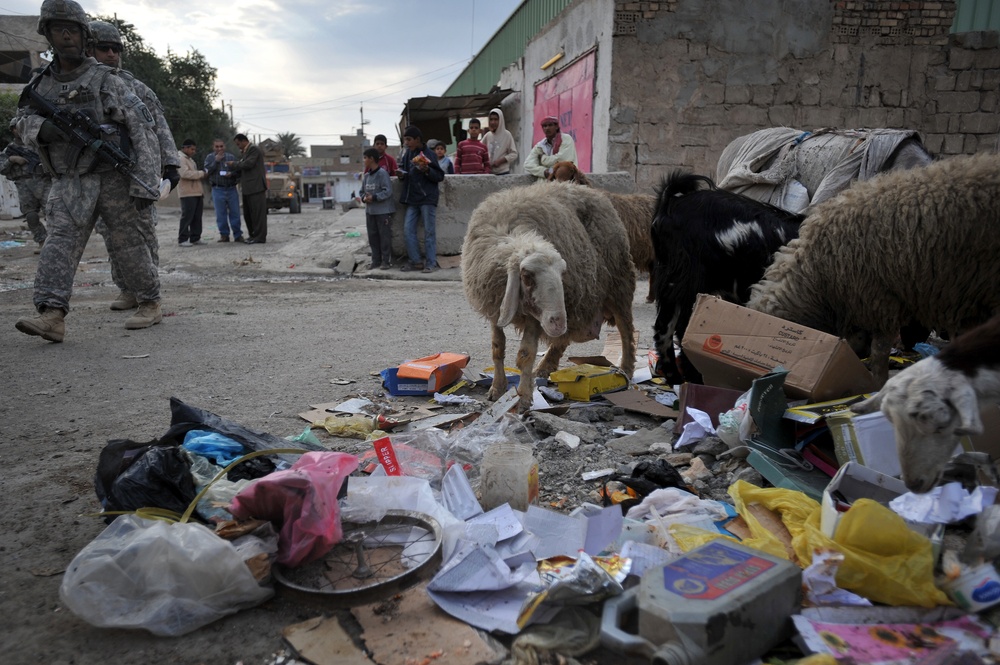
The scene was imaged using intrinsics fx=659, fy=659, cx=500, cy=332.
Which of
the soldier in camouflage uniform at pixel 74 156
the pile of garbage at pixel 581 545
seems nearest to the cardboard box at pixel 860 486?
the pile of garbage at pixel 581 545

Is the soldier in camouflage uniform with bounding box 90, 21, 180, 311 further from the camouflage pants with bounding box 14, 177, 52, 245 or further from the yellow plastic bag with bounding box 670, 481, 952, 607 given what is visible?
the yellow plastic bag with bounding box 670, 481, 952, 607

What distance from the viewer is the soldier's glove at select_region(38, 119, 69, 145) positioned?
504 cm

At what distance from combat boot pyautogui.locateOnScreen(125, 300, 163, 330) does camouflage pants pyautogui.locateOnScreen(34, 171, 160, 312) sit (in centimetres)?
46

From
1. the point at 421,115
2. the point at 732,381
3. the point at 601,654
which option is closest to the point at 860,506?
the point at 601,654

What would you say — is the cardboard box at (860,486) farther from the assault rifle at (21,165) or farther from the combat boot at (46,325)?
the assault rifle at (21,165)

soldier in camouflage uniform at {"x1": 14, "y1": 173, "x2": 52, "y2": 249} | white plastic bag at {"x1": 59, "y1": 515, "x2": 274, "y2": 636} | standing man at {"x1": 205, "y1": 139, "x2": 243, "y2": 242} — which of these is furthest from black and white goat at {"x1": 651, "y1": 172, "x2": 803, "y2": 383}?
standing man at {"x1": 205, "y1": 139, "x2": 243, "y2": 242}

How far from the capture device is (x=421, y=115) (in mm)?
17359

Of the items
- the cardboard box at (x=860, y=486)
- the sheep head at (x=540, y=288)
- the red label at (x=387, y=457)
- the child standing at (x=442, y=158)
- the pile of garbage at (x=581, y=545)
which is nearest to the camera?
the pile of garbage at (x=581, y=545)

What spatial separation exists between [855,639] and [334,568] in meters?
1.57

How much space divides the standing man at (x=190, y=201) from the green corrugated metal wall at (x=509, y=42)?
8.08 metres

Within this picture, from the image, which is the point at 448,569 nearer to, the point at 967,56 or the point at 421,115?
the point at 967,56

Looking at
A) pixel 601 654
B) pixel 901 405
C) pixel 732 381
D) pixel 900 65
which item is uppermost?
pixel 900 65

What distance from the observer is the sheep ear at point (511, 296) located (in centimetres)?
370

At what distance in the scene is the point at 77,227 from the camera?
17.1 feet
